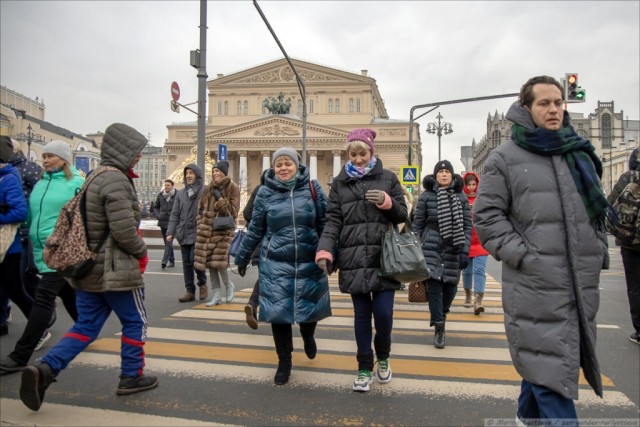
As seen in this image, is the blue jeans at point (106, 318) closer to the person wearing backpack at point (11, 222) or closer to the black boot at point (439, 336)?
the person wearing backpack at point (11, 222)

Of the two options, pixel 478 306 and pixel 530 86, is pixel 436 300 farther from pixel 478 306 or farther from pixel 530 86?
pixel 530 86

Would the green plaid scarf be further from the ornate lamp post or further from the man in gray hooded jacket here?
the ornate lamp post

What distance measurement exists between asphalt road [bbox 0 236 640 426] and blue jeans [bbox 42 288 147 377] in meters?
0.31

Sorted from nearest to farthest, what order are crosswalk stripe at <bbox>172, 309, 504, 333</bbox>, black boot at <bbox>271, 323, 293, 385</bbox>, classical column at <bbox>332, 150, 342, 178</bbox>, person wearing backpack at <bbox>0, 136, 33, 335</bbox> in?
black boot at <bbox>271, 323, 293, 385</bbox>, person wearing backpack at <bbox>0, 136, 33, 335</bbox>, crosswalk stripe at <bbox>172, 309, 504, 333</bbox>, classical column at <bbox>332, 150, 342, 178</bbox>

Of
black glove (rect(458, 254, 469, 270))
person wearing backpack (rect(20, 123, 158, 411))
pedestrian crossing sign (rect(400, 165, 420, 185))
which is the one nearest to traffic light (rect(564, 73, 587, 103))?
pedestrian crossing sign (rect(400, 165, 420, 185))

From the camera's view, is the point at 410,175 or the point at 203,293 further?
the point at 410,175

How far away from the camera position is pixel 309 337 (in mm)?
4352

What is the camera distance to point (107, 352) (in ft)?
15.7

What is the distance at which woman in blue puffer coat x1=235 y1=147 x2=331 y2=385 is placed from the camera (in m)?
3.94

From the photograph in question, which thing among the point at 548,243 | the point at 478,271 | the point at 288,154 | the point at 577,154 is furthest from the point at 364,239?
the point at 478,271

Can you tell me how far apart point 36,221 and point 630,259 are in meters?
6.13

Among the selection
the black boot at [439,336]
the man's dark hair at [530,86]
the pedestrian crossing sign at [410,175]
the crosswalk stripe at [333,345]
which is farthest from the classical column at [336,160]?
the man's dark hair at [530,86]

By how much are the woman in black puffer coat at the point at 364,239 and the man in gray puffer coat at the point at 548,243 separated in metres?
1.26

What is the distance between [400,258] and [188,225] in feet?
16.0
